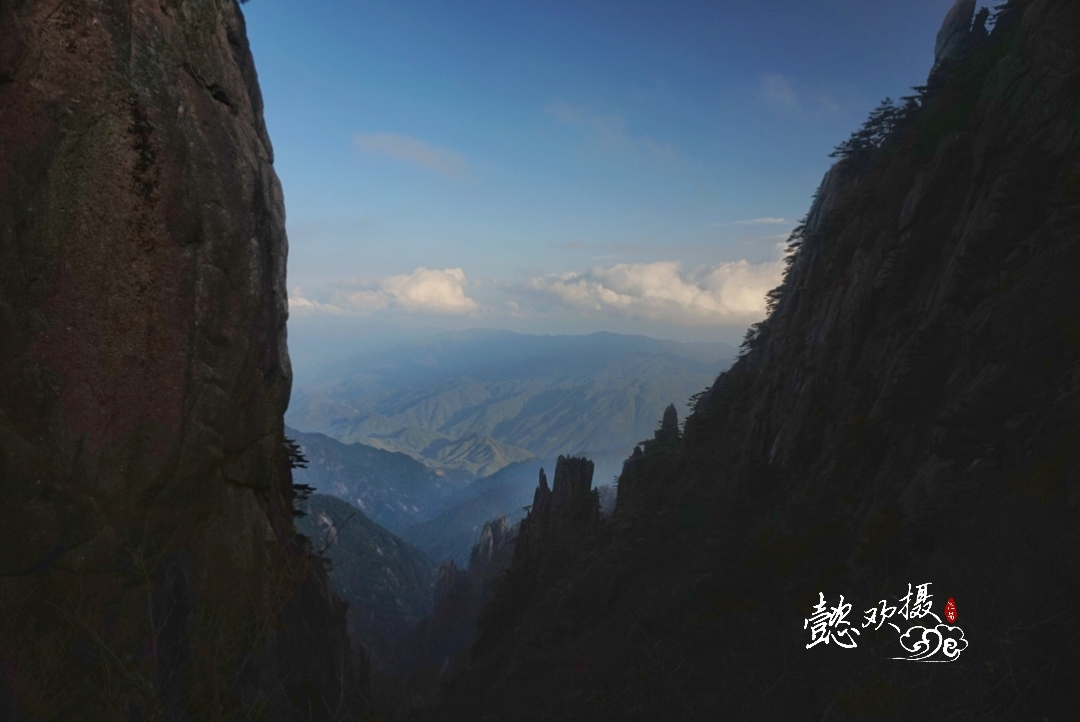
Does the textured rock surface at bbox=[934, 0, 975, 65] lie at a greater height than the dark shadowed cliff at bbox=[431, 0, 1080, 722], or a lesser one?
greater

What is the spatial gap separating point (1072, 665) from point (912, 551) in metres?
7.41

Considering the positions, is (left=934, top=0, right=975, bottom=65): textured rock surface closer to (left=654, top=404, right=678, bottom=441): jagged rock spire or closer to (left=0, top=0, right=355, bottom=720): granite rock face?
(left=654, top=404, right=678, bottom=441): jagged rock spire

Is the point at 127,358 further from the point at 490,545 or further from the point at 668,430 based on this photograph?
the point at 490,545

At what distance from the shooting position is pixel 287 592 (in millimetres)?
19000

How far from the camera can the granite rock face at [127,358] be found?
12.7 meters

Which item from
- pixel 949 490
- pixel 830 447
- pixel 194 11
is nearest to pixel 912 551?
pixel 949 490

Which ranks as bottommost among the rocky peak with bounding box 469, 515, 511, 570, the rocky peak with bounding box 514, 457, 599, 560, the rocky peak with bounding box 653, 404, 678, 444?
→ the rocky peak with bounding box 469, 515, 511, 570

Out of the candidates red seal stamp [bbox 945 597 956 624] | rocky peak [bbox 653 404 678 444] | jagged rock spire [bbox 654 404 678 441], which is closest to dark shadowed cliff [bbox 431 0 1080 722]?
red seal stamp [bbox 945 597 956 624]

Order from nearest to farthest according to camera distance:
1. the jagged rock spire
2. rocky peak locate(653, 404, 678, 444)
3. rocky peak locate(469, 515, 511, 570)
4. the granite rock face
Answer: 1. the granite rock face
2. rocky peak locate(653, 404, 678, 444)
3. the jagged rock spire
4. rocky peak locate(469, 515, 511, 570)

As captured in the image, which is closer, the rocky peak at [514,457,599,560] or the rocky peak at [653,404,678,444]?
the rocky peak at [514,457,599,560]

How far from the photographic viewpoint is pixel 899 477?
22.9 meters

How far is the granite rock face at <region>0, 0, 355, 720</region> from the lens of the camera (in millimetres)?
12688

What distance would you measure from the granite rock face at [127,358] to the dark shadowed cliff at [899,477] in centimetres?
1584

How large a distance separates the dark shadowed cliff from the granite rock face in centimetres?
1584
